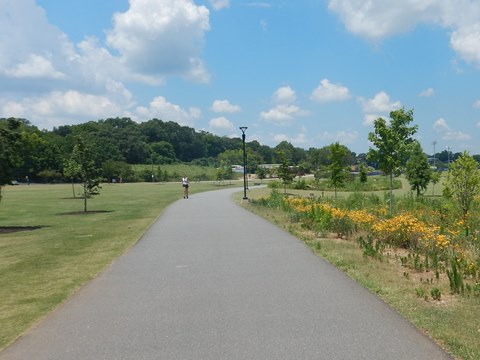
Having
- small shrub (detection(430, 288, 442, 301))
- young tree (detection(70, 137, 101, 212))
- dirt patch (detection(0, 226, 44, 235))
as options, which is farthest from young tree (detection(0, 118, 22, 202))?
small shrub (detection(430, 288, 442, 301))

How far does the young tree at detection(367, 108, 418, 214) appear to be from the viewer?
667 inches

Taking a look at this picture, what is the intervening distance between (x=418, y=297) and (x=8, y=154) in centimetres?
1533

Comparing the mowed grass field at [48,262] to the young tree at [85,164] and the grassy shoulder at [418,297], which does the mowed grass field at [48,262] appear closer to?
the grassy shoulder at [418,297]

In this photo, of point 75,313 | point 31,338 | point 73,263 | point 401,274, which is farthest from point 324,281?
point 73,263

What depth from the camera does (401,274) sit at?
298 inches

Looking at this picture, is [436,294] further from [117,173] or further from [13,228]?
[117,173]

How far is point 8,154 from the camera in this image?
54.1 ft

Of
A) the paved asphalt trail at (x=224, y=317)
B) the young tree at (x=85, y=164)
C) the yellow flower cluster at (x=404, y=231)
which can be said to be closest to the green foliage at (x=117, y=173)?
the young tree at (x=85, y=164)

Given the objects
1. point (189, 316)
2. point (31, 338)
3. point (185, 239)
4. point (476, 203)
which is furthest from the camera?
A: point (476, 203)

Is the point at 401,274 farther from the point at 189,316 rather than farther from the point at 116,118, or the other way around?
the point at 116,118

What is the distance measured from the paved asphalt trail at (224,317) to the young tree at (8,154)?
9750mm

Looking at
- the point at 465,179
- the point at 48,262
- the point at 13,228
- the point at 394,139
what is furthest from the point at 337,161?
the point at 48,262

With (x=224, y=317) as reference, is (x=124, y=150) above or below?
above

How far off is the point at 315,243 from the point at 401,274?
341 centimetres
